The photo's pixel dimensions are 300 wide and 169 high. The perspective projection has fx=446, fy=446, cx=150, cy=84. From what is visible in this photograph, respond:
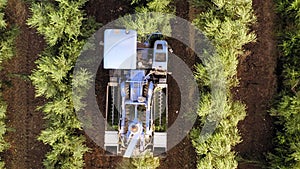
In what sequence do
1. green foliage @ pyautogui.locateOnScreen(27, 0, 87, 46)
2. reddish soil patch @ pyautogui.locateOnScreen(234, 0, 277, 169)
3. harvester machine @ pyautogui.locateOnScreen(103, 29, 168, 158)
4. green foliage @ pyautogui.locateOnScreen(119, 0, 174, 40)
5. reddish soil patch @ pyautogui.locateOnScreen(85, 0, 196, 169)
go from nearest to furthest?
green foliage @ pyautogui.locateOnScreen(27, 0, 87, 46) → green foliage @ pyautogui.locateOnScreen(119, 0, 174, 40) → harvester machine @ pyautogui.locateOnScreen(103, 29, 168, 158) → reddish soil patch @ pyautogui.locateOnScreen(234, 0, 277, 169) → reddish soil patch @ pyautogui.locateOnScreen(85, 0, 196, 169)

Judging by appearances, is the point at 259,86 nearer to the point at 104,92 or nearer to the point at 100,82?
the point at 104,92

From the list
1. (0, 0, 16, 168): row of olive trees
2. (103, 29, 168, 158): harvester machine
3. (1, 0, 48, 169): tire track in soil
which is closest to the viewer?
(103, 29, 168, 158): harvester machine

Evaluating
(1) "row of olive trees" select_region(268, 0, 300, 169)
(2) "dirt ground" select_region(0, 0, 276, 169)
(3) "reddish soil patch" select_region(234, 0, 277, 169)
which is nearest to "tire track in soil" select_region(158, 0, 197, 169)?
(2) "dirt ground" select_region(0, 0, 276, 169)

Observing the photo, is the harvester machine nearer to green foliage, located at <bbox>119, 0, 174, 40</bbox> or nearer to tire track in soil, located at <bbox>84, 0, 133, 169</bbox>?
green foliage, located at <bbox>119, 0, 174, 40</bbox>

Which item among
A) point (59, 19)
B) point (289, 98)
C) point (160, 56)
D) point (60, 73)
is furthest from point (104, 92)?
point (289, 98)

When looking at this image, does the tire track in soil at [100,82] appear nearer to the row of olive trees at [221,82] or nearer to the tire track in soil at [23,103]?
the tire track in soil at [23,103]

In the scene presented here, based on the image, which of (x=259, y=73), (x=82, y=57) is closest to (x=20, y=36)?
(x=82, y=57)
